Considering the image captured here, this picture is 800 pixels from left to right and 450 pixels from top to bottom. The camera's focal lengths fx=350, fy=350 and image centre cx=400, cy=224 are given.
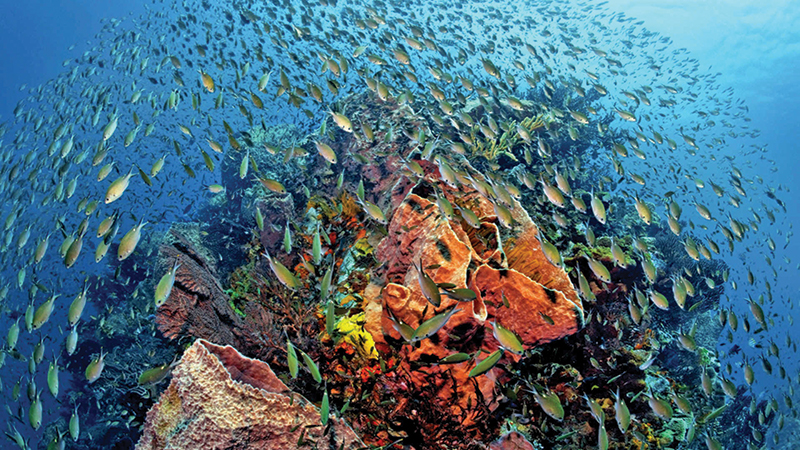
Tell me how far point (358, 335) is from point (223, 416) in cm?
155

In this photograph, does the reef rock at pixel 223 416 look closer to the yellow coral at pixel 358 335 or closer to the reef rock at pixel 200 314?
the yellow coral at pixel 358 335

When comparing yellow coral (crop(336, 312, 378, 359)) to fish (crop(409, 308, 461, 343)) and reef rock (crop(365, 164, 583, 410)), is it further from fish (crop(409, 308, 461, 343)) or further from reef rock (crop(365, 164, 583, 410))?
fish (crop(409, 308, 461, 343))

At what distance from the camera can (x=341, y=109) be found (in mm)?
9438

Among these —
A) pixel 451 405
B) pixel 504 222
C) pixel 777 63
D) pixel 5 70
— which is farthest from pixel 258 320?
pixel 5 70

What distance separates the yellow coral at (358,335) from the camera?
141 inches

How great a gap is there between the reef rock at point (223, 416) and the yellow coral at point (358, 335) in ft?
3.01

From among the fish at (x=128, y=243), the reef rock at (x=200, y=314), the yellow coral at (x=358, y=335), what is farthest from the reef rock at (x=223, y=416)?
the fish at (x=128, y=243)

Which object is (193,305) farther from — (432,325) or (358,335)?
(432,325)

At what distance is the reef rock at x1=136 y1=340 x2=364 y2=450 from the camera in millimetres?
2287

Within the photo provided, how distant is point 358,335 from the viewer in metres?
3.67

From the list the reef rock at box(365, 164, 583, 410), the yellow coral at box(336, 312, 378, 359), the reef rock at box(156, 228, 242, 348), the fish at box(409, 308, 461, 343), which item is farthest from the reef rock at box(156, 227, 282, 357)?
the fish at box(409, 308, 461, 343)

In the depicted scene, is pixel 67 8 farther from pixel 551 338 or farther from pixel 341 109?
pixel 551 338

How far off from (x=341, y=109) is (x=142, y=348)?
785cm

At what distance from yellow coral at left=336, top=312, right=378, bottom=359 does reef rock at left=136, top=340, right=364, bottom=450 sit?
918 mm
